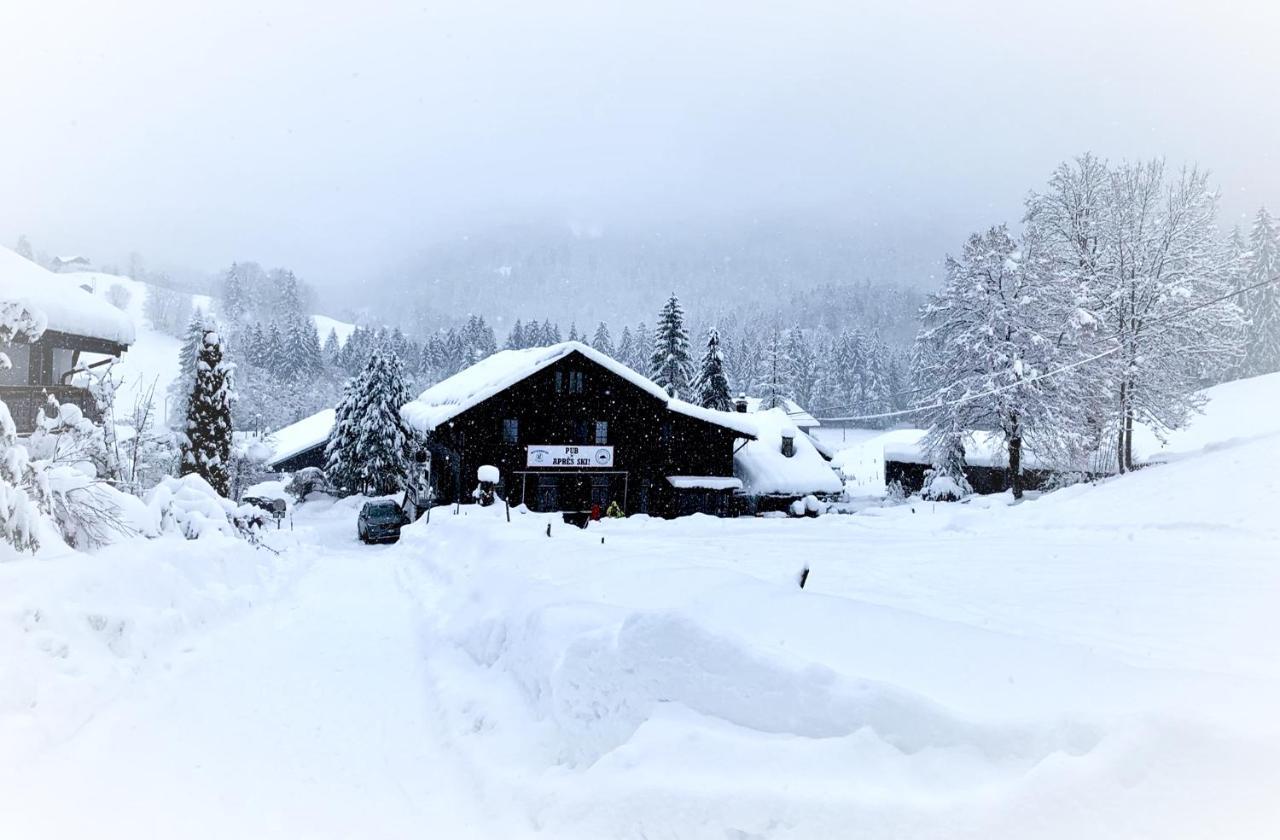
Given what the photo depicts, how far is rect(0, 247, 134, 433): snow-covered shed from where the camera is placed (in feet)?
59.3

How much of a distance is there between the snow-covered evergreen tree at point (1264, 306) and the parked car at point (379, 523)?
47.4m

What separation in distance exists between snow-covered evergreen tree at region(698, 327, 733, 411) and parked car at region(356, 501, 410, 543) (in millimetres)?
29226

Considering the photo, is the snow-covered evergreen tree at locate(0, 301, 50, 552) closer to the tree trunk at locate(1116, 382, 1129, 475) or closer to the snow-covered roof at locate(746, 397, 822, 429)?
the tree trunk at locate(1116, 382, 1129, 475)

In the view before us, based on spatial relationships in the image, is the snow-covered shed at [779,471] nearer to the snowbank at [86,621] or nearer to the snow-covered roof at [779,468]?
the snow-covered roof at [779,468]

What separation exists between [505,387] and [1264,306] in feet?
Result: 145

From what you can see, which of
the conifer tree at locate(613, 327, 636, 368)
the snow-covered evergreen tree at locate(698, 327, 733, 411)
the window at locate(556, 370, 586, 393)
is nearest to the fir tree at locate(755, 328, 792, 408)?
the snow-covered evergreen tree at locate(698, 327, 733, 411)

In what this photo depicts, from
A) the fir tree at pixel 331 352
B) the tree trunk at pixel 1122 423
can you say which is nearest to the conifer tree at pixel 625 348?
the fir tree at pixel 331 352

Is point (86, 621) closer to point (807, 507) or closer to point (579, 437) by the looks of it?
point (579, 437)

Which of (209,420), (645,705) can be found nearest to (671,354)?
(209,420)

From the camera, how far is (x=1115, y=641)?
642cm

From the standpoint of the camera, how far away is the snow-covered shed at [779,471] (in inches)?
1652

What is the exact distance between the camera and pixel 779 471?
42.8m

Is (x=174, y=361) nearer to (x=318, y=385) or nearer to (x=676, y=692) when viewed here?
(x=318, y=385)

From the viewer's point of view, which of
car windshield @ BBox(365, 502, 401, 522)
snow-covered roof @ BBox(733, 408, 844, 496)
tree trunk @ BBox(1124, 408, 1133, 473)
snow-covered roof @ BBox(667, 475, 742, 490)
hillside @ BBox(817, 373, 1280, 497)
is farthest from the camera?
snow-covered roof @ BBox(733, 408, 844, 496)
